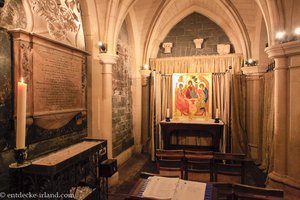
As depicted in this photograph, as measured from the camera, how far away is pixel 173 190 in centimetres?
158

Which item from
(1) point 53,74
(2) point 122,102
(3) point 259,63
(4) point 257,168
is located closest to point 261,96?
(3) point 259,63

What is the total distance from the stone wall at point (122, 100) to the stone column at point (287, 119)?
2.78m

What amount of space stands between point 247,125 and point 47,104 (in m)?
4.50

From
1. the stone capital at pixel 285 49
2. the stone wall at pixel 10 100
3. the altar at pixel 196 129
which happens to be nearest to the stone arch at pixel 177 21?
the altar at pixel 196 129

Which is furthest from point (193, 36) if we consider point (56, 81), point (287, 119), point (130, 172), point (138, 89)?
point (56, 81)

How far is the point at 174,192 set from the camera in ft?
5.09

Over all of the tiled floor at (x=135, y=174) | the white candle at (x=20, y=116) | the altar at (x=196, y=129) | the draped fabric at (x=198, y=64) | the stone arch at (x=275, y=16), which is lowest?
the tiled floor at (x=135, y=174)

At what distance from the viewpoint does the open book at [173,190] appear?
4.90 feet

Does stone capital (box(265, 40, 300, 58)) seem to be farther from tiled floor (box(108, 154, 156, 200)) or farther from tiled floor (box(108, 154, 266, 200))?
tiled floor (box(108, 154, 156, 200))

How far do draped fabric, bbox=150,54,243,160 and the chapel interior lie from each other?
3cm

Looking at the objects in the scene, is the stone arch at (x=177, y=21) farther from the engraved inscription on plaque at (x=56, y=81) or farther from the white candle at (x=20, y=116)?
the white candle at (x=20, y=116)

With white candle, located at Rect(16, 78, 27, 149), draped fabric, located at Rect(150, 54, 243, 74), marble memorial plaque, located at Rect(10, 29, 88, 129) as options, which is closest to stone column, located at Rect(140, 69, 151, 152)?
draped fabric, located at Rect(150, 54, 243, 74)

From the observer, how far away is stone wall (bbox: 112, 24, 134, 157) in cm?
429

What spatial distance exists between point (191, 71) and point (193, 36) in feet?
3.26
